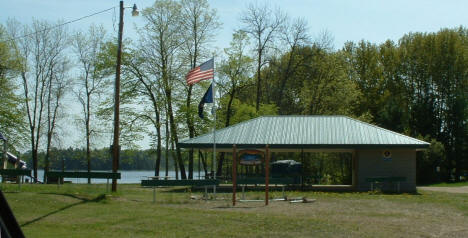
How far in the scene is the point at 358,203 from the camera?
17.6 m

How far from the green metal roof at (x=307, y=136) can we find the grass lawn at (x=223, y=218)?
8.70 metres

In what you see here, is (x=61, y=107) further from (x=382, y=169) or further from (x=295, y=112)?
(x=382, y=169)

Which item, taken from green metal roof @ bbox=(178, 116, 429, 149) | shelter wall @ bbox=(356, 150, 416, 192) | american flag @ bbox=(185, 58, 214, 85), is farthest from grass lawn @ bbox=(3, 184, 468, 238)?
shelter wall @ bbox=(356, 150, 416, 192)

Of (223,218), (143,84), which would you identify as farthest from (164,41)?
(223,218)

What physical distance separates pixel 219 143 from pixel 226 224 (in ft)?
47.6

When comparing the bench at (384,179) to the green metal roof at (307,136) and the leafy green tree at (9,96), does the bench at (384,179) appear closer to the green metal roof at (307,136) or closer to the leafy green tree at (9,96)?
the green metal roof at (307,136)

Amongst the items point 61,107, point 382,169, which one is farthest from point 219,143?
point 61,107

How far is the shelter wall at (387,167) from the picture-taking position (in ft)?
86.1

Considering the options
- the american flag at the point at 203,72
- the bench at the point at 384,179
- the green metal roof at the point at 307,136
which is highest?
the american flag at the point at 203,72

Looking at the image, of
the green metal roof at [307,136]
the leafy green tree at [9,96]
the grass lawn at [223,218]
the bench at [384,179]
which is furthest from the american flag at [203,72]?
the leafy green tree at [9,96]

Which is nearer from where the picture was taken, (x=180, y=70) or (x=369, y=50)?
(x=180, y=70)

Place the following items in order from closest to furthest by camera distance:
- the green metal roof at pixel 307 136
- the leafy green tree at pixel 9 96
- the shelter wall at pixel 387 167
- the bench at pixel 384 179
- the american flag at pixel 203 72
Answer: the american flag at pixel 203 72
the bench at pixel 384 179
the green metal roof at pixel 307 136
the shelter wall at pixel 387 167
the leafy green tree at pixel 9 96

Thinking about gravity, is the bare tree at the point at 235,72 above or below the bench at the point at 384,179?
above

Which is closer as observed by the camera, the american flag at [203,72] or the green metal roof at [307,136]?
the american flag at [203,72]
